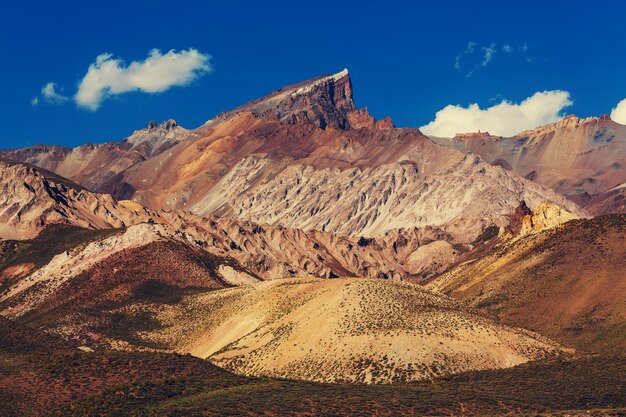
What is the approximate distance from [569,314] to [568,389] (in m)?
50.5

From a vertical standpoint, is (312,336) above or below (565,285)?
below

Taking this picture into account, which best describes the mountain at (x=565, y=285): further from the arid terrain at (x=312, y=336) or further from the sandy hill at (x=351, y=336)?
the sandy hill at (x=351, y=336)

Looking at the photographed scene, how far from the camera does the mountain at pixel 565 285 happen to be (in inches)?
5369

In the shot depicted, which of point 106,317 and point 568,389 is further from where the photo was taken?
point 106,317

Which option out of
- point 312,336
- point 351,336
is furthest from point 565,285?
point 351,336

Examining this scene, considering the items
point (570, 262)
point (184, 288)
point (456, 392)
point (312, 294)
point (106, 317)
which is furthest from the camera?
point (184, 288)

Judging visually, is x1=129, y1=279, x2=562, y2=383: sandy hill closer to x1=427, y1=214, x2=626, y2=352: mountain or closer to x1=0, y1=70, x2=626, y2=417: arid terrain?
x1=0, y1=70, x2=626, y2=417: arid terrain

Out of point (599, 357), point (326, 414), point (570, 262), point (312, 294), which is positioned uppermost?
point (570, 262)

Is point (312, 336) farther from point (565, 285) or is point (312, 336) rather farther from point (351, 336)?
point (565, 285)

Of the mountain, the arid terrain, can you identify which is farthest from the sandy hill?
the mountain

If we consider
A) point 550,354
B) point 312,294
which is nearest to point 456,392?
point 550,354

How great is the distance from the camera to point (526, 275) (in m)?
168

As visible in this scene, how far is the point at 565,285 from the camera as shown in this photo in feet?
508

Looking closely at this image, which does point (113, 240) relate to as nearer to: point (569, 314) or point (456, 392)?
point (569, 314)
